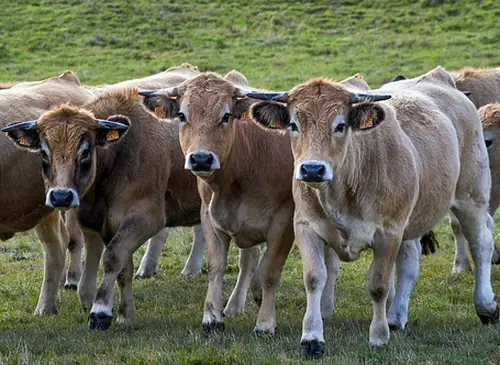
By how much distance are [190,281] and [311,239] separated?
14.8 ft

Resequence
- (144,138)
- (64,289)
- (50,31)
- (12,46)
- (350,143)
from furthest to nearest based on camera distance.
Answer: (50,31) < (12,46) < (64,289) < (144,138) < (350,143)

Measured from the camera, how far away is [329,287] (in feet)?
34.8

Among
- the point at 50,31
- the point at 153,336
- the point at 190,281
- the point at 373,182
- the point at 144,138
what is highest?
the point at 373,182

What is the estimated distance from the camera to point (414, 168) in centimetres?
884

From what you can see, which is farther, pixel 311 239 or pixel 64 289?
pixel 64 289

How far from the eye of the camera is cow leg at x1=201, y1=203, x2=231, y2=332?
934cm

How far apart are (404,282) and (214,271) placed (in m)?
1.88

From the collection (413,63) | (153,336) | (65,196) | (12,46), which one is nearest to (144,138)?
(65,196)

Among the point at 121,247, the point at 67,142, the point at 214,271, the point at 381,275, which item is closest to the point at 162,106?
the point at 67,142

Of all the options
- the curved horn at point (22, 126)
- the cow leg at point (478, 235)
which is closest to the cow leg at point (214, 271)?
the curved horn at point (22, 126)

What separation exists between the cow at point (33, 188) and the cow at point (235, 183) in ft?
5.13

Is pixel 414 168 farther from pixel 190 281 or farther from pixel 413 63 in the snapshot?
pixel 413 63

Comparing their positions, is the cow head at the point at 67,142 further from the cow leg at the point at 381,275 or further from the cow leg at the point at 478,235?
the cow leg at the point at 478,235

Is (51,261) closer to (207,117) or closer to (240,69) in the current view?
(207,117)
